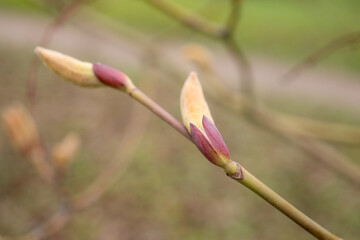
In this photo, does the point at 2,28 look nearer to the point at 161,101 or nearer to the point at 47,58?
the point at 161,101

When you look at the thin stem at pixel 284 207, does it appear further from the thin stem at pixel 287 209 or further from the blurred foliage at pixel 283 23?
the blurred foliage at pixel 283 23

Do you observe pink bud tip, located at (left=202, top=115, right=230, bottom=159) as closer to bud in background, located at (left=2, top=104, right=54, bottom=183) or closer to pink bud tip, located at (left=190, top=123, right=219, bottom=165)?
pink bud tip, located at (left=190, top=123, right=219, bottom=165)

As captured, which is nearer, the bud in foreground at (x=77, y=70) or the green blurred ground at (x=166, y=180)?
the bud in foreground at (x=77, y=70)

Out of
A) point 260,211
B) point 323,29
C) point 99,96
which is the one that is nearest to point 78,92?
point 99,96

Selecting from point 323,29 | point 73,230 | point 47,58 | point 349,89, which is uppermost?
point 47,58

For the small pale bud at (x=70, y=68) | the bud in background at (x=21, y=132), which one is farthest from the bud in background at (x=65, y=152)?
the small pale bud at (x=70, y=68)

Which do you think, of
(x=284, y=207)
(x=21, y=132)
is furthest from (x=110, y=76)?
(x=21, y=132)

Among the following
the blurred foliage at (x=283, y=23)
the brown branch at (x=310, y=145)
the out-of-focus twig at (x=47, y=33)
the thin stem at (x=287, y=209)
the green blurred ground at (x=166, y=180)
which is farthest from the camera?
the blurred foliage at (x=283, y=23)
